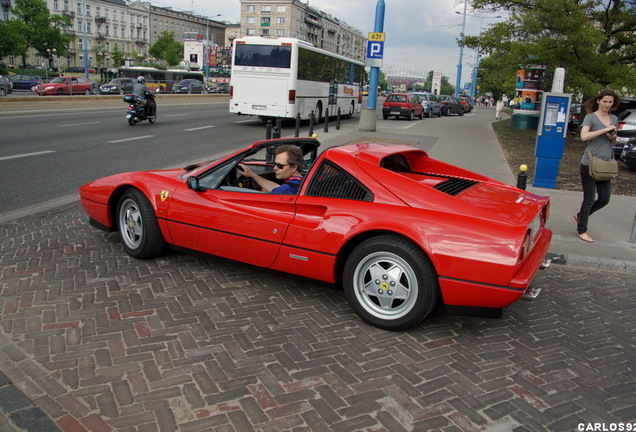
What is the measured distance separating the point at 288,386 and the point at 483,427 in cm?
107

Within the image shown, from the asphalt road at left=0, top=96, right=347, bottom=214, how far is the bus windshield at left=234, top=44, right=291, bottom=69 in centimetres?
244

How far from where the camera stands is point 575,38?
15.8 metres

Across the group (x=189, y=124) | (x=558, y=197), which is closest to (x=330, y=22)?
(x=189, y=124)

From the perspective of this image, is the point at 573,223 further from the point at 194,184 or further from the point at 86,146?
the point at 86,146

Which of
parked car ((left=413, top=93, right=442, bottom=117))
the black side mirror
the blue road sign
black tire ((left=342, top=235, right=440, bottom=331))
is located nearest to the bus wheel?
the blue road sign

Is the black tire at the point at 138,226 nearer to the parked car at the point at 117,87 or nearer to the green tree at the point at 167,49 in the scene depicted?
the parked car at the point at 117,87

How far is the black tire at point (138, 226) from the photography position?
4660mm

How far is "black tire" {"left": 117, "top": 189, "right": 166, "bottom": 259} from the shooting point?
466cm

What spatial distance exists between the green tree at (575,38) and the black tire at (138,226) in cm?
1557

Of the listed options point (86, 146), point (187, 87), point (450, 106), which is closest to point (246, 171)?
point (86, 146)

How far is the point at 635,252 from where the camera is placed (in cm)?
582

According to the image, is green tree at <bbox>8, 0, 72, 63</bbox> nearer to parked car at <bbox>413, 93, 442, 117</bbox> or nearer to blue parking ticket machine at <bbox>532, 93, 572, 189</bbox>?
parked car at <bbox>413, 93, 442, 117</bbox>

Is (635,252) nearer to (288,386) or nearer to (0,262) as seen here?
(288,386)

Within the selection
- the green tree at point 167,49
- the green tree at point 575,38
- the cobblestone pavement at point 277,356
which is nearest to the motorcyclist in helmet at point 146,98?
the green tree at point 575,38
